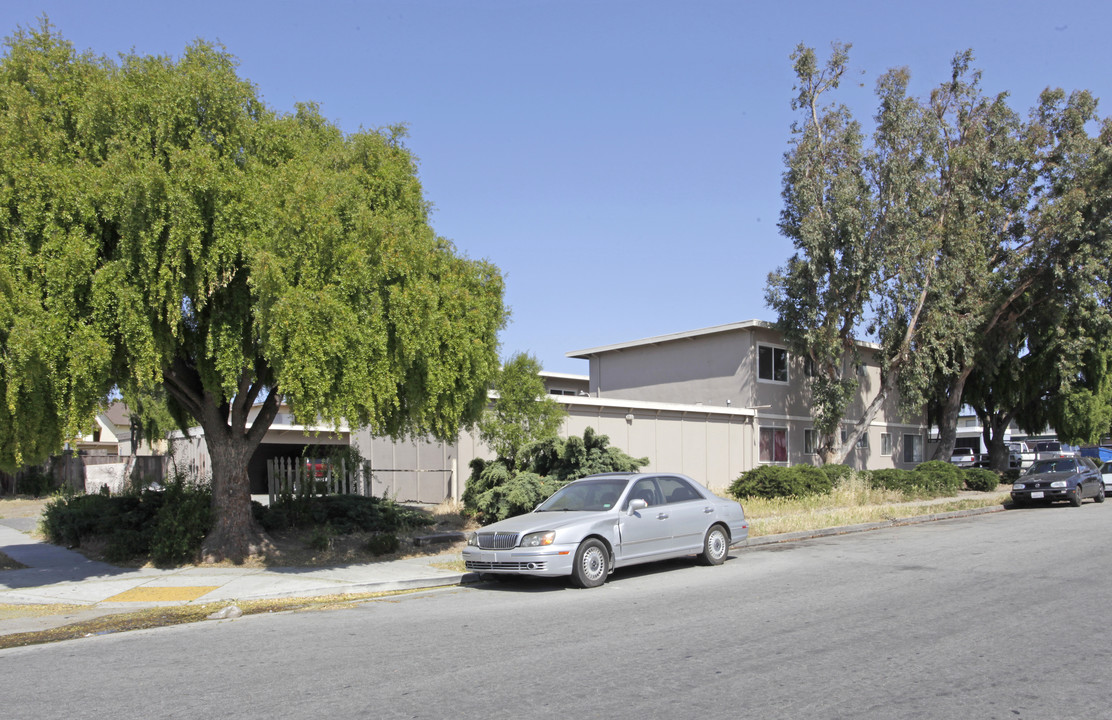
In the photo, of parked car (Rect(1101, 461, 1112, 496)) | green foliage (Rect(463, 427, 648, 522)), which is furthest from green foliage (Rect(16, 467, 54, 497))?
parked car (Rect(1101, 461, 1112, 496))

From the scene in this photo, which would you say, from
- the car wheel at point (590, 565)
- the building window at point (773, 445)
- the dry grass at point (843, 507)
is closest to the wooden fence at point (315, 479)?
the car wheel at point (590, 565)

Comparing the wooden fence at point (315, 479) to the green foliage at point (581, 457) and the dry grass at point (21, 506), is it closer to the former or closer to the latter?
the green foliage at point (581, 457)

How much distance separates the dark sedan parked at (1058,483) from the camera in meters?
24.9

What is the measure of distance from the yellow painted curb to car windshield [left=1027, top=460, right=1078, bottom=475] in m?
24.3

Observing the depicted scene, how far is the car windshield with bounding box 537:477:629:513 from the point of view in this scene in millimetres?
11898

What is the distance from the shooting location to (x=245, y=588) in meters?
11.6

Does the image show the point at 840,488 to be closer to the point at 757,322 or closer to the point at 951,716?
the point at 757,322

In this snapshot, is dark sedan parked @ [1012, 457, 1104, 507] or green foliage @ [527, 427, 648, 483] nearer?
green foliage @ [527, 427, 648, 483]

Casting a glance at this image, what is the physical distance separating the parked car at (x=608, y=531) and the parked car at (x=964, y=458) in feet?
114

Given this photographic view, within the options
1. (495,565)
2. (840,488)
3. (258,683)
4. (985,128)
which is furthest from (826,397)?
(258,683)

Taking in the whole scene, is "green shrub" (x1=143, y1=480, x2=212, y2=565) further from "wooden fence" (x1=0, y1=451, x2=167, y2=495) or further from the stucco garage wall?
"wooden fence" (x1=0, y1=451, x2=167, y2=495)

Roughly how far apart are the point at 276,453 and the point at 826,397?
23043mm

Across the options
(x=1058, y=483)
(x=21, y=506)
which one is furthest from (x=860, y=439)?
(x=21, y=506)

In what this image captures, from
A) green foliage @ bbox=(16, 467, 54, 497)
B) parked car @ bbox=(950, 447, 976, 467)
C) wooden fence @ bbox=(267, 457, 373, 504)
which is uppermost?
wooden fence @ bbox=(267, 457, 373, 504)
